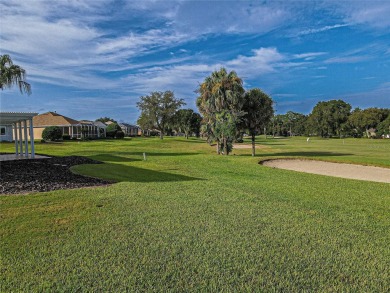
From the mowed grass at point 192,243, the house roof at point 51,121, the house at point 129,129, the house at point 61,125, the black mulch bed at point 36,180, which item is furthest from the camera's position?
the house at point 129,129

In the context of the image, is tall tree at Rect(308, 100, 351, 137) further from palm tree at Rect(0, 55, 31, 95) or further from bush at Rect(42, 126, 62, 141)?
Answer: palm tree at Rect(0, 55, 31, 95)

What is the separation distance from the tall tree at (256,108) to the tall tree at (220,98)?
2.38ft

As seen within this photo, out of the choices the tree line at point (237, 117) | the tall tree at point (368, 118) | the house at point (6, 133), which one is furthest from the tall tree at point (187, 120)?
the tall tree at point (368, 118)

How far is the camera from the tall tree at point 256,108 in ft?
83.9

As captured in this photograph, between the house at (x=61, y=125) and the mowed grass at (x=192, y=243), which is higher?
the house at (x=61, y=125)

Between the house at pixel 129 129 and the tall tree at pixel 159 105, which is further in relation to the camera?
the house at pixel 129 129

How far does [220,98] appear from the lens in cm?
2595

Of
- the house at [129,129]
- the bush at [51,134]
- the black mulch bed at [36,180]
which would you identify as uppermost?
the house at [129,129]

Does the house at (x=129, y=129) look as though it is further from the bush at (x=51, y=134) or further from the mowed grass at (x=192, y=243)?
the mowed grass at (x=192, y=243)

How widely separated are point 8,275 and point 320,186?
960cm

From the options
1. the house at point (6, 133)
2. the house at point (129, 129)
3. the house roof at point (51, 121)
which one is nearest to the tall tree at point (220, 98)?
the house at point (6, 133)

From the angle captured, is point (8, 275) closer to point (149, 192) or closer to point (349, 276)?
point (349, 276)

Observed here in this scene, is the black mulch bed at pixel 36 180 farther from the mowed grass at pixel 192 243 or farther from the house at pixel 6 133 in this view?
the house at pixel 6 133

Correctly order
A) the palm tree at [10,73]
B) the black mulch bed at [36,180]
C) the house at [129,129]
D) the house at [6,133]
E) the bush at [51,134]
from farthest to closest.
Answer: the house at [129,129], the house at [6,133], the bush at [51,134], the palm tree at [10,73], the black mulch bed at [36,180]
